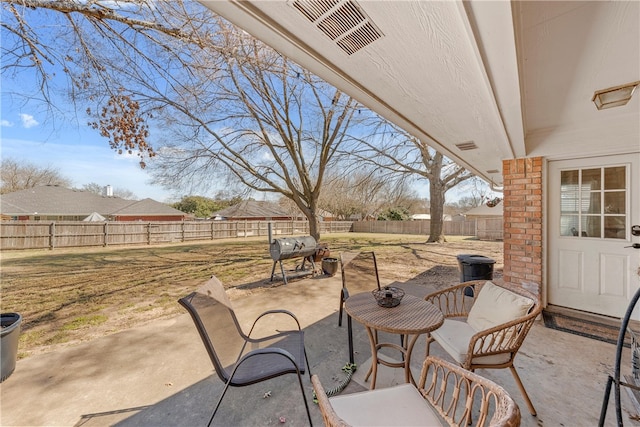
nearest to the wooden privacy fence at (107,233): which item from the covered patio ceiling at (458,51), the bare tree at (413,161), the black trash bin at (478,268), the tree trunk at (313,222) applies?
the tree trunk at (313,222)

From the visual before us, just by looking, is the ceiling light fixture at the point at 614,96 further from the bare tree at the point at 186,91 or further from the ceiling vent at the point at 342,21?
the bare tree at the point at 186,91

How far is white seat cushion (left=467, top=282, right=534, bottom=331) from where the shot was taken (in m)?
2.07

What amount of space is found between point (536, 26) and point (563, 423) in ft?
8.99

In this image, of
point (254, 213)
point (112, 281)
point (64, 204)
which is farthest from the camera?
point (254, 213)

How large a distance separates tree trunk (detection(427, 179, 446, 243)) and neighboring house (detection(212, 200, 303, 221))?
16.9 m

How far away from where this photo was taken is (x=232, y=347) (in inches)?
85.4

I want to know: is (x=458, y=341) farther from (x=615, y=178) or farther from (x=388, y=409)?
(x=615, y=178)

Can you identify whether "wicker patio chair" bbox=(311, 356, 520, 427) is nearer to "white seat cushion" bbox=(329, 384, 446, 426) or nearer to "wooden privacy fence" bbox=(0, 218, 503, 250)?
"white seat cushion" bbox=(329, 384, 446, 426)

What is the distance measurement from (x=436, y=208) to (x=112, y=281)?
44.9 ft

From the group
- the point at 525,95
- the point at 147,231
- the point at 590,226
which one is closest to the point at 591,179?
the point at 590,226

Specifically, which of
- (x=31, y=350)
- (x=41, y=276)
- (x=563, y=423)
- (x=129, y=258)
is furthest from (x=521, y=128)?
(x=129, y=258)

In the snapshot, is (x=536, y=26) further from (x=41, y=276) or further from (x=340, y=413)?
(x=41, y=276)

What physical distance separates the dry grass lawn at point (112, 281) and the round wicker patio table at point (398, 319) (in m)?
3.41

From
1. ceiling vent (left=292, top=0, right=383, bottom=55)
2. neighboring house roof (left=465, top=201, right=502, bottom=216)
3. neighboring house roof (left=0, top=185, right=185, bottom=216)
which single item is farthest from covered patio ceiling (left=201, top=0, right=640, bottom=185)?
neighboring house roof (left=0, top=185, right=185, bottom=216)
